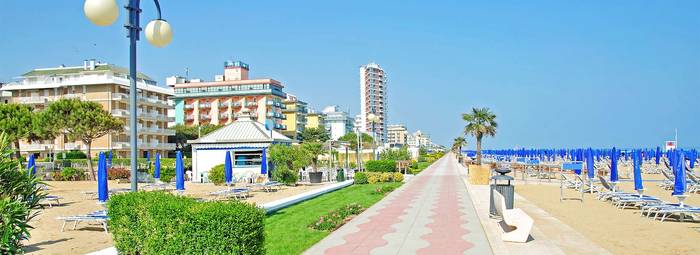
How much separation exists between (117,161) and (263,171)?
26.4m

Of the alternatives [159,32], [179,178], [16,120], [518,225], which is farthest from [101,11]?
[16,120]

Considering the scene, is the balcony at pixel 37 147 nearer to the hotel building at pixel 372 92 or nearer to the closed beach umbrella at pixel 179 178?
the closed beach umbrella at pixel 179 178

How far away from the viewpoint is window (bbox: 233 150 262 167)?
2902cm

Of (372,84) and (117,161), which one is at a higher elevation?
(372,84)

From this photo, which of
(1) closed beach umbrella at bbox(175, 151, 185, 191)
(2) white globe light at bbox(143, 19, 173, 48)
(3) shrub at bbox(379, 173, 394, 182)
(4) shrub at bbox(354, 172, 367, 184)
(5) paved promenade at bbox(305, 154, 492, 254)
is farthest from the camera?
Result: (3) shrub at bbox(379, 173, 394, 182)

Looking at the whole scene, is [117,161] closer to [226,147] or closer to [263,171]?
[226,147]

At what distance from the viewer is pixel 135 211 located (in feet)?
23.7

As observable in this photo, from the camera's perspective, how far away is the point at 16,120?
33.0 m

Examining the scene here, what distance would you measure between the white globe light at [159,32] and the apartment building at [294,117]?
8983 cm

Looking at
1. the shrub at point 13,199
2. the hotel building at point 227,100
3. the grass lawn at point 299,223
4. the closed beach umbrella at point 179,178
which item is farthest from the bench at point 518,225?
the hotel building at point 227,100

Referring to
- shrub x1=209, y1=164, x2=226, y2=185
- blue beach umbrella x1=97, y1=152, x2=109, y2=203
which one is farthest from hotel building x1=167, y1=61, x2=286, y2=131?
blue beach umbrella x1=97, y1=152, x2=109, y2=203

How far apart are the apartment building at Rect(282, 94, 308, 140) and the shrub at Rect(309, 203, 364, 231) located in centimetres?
8397

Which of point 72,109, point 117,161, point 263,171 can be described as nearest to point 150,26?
point 263,171

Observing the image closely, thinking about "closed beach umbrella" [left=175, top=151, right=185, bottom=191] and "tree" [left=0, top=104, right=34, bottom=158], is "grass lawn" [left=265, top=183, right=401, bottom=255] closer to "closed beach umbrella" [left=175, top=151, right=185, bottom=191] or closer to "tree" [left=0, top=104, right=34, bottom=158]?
"closed beach umbrella" [left=175, top=151, right=185, bottom=191]
